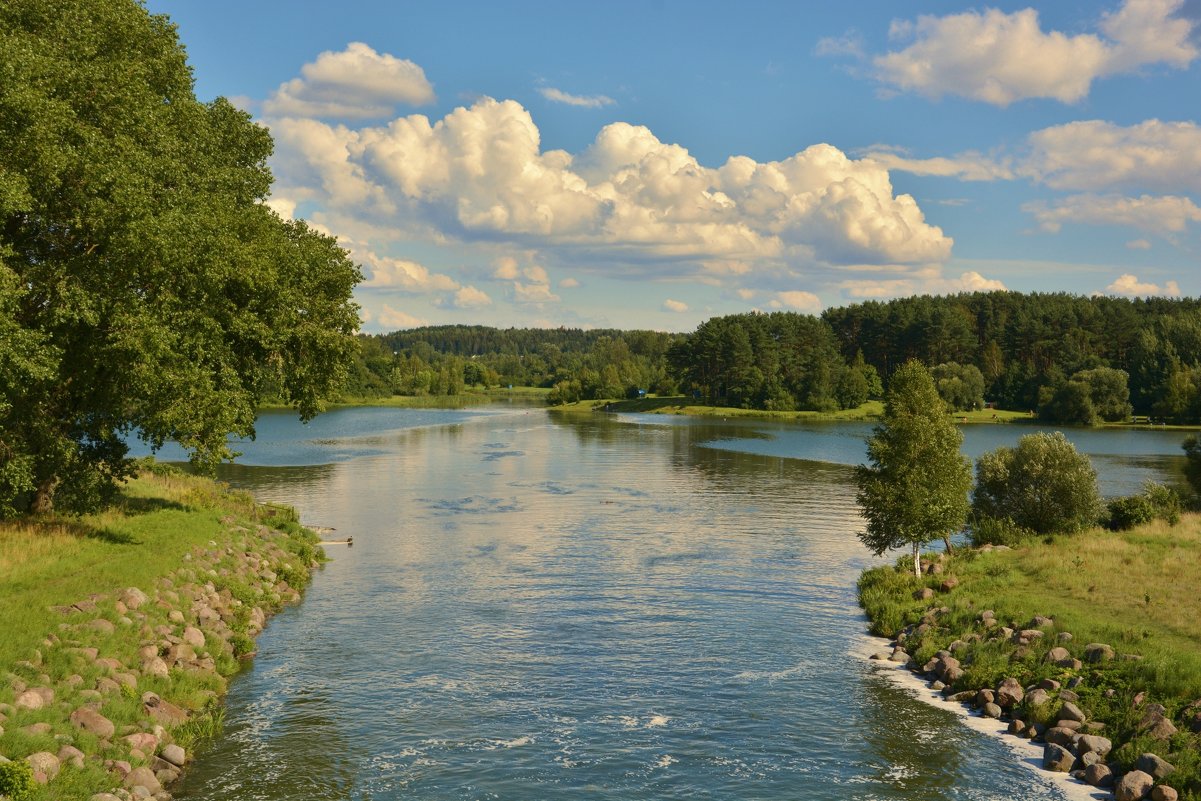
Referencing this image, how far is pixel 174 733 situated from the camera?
26.9 metres

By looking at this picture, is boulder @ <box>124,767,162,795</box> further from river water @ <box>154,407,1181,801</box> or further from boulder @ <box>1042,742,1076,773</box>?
boulder @ <box>1042,742,1076,773</box>

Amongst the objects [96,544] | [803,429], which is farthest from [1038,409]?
[96,544]

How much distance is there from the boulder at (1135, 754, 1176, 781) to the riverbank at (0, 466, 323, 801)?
2580cm

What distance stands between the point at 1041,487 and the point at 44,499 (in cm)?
5519

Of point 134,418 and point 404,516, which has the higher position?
point 134,418

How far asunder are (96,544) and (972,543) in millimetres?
47311

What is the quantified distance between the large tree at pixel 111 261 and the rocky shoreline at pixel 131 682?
602 centimetres

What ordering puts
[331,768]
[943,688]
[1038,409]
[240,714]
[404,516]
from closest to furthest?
[331,768] → [240,714] → [943,688] → [404,516] → [1038,409]

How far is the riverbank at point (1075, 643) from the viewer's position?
87.1 feet

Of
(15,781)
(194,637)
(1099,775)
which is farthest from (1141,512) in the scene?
(15,781)

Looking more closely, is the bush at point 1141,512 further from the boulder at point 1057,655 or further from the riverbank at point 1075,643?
the boulder at point 1057,655

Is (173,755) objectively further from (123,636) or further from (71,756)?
(123,636)

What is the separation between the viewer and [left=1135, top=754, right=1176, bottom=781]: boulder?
24.5m

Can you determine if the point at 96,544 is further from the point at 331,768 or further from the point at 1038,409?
the point at 1038,409
